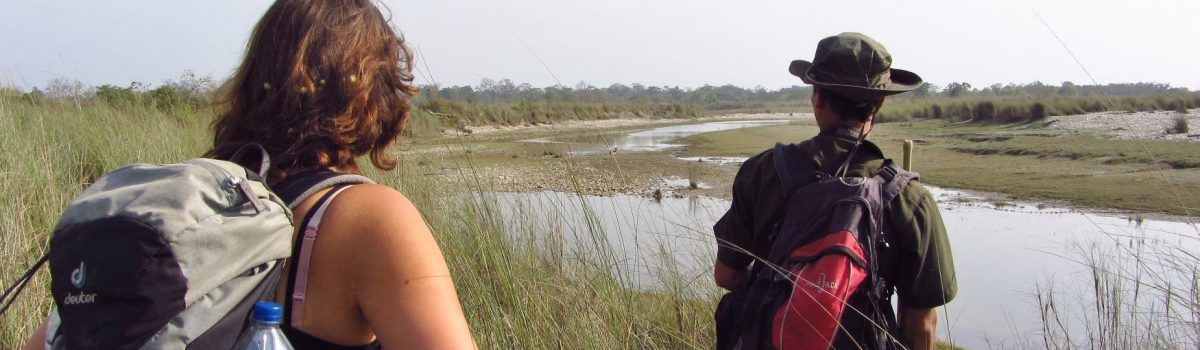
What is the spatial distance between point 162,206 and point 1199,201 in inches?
469

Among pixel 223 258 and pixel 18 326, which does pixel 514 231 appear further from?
pixel 223 258

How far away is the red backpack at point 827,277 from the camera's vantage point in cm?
207

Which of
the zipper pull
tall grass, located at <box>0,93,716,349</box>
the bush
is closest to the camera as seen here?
the zipper pull

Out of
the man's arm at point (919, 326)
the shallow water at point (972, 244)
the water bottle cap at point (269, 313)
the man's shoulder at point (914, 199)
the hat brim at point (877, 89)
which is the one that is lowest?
the shallow water at point (972, 244)

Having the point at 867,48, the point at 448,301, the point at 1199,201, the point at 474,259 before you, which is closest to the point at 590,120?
the point at 474,259

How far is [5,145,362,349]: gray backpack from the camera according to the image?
1045 mm

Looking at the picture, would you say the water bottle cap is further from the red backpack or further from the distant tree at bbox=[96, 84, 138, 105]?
the distant tree at bbox=[96, 84, 138, 105]

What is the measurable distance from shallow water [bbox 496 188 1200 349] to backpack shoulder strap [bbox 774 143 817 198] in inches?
27.1

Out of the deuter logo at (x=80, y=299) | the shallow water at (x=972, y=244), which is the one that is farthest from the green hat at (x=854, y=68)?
the deuter logo at (x=80, y=299)

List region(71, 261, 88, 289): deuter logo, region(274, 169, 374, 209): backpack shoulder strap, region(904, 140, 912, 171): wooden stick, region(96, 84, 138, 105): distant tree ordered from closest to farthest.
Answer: region(71, 261, 88, 289): deuter logo, region(274, 169, 374, 209): backpack shoulder strap, region(904, 140, 912, 171): wooden stick, region(96, 84, 138, 105): distant tree

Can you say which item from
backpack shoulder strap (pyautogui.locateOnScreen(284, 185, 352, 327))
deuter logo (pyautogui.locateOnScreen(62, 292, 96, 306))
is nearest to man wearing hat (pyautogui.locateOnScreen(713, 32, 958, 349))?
backpack shoulder strap (pyautogui.locateOnScreen(284, 185, 352, 327))

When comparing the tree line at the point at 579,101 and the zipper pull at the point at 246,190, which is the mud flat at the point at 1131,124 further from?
the zipper pull at the point at 246,190

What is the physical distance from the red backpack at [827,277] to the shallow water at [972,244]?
0.57 meters

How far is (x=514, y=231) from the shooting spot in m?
4.30
